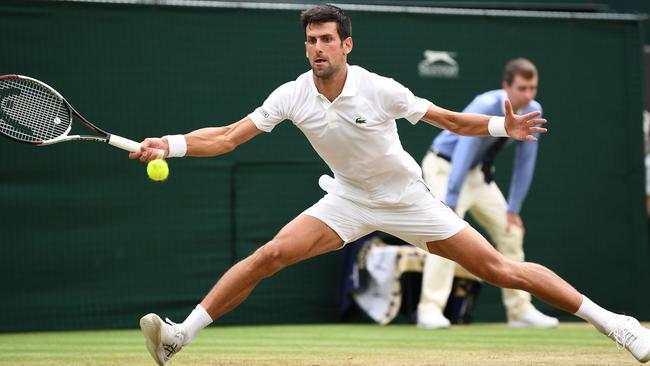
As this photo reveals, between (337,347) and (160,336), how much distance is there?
7.05 feet

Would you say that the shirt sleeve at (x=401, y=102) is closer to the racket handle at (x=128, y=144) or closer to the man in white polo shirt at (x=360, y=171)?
the man in white polo shirt at (x=360, y=171)

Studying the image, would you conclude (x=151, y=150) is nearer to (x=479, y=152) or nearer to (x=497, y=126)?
(x=497, y=126)

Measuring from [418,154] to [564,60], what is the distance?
1759 millimetres

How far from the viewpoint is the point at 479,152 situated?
8883 mm

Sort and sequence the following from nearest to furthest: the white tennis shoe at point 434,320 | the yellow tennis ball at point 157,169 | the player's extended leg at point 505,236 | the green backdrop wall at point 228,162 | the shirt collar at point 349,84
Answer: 1. the yellow tennis ball at point 157,169
2. the shirt collar at point 349,84
3. the white tennis shoe at point 434,320
4. the player's extended leg at point 505,236
5. the green backdrop wall at point 228,162

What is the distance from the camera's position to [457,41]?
10.5m

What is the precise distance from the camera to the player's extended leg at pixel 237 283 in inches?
212

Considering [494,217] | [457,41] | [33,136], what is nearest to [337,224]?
[33,136]

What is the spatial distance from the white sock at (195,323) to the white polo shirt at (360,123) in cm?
96

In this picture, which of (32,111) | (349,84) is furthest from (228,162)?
(349,84)

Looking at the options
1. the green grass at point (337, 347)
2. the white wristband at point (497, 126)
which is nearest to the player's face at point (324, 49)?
the white wristband at point (497, 126)

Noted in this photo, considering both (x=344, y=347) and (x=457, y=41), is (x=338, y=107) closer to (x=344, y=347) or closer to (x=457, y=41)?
(x=344, y=347)

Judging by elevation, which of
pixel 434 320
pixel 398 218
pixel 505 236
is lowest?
pixel 434 320

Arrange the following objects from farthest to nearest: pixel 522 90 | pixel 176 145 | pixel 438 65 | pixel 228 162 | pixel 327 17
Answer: pixel 438 65, pixel 228 162, pixel 522 90, pixel 327 17, pixel 176 145
